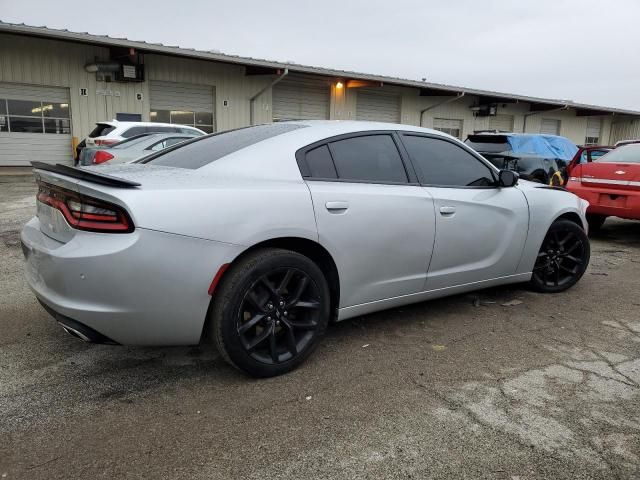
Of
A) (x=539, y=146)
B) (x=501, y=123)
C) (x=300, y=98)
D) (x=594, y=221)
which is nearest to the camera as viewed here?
(x=594, y=221)

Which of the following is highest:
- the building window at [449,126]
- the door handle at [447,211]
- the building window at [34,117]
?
the building window at [449,126]

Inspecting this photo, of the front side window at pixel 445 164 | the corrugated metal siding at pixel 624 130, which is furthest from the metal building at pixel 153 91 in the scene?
the corrugated metal siding at pixel 624 130

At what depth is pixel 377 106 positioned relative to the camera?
21.8m

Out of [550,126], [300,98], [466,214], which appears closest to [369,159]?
[466,214]

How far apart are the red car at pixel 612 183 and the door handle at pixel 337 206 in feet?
17.4

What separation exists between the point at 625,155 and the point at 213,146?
6.33 meters

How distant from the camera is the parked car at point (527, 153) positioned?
10445 mm

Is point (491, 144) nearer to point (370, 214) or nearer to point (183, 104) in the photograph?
point (370, 214)

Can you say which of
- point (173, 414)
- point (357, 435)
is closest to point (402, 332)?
point (357, 435)

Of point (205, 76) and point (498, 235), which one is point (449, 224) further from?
point (205, 76)

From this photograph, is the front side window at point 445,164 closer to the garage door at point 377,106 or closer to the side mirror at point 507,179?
the side mirror at point 507,179

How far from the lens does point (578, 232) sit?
463cm

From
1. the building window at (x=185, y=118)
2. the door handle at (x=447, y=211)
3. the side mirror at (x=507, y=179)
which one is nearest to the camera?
the door handle at (x=447, y=211)

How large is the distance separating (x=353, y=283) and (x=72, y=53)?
15.5 meters
